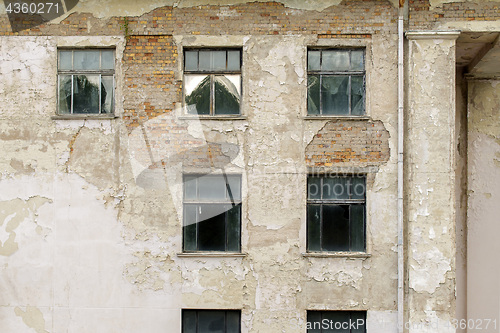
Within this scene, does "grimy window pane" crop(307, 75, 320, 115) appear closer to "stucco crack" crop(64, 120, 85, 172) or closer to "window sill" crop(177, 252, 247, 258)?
"window sill" crop(177, 252, 247, 258)

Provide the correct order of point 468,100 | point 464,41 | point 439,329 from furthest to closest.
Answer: point 468,100
point 464,41
point 439,329

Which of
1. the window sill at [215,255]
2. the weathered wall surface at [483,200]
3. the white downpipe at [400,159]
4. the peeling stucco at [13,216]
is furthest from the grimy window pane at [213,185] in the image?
the weathered wall surface at [483,200]

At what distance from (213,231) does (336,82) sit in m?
3.20

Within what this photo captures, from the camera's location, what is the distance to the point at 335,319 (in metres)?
8.44

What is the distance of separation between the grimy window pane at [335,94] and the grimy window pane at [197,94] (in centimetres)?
193

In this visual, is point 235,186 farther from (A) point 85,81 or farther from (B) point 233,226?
(A) point 85,81

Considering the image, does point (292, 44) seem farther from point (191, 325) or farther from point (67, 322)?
point (67, 322)

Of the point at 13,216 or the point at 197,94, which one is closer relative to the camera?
the point at 13,216

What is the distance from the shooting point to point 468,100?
974cm

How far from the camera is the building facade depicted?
326 inches

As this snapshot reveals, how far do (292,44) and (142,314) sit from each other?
198 inches

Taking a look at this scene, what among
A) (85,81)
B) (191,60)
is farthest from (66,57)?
(191,60)

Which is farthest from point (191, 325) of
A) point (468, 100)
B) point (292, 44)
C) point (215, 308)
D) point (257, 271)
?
point (468, 100)

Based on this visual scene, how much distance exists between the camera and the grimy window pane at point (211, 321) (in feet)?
27.7
